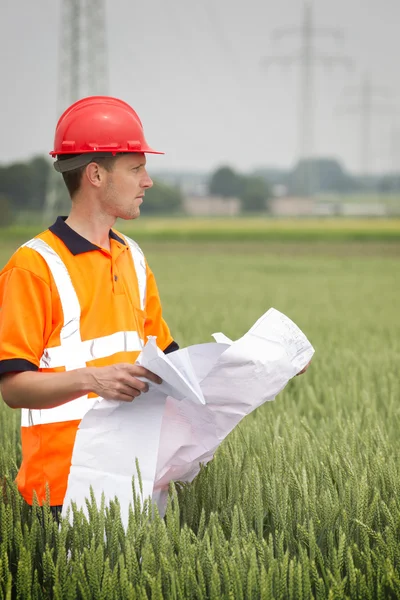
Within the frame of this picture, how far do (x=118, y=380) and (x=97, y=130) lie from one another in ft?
2.28

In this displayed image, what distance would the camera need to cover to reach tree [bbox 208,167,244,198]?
3086 inches

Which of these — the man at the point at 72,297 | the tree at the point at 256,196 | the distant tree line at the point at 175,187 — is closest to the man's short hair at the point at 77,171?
the man at the point at 72,297

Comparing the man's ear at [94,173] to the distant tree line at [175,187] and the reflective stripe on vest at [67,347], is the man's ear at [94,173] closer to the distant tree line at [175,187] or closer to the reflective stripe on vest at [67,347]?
the reflective stripe on vest at [67,347]

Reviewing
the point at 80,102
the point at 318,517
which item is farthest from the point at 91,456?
the point at 80,102

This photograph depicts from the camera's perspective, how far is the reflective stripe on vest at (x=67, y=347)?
231 centimetres

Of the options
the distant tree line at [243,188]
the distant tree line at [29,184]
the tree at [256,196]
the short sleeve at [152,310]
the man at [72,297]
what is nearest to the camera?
the man at [72,297]

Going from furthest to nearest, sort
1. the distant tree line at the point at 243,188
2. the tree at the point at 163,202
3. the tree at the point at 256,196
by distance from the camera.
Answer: the distant tree line at the point at 243,188 → the tree at the point at 256,196 → the tree at the point at 163,202

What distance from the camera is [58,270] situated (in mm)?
2307

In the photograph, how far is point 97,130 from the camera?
238 centimetres

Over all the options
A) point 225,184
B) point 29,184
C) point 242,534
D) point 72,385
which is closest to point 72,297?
point 72,385

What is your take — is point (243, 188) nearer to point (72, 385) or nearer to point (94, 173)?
point (94, 173)

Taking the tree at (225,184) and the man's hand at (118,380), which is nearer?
the man's hand at (118,380)

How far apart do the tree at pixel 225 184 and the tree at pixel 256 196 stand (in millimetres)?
1848

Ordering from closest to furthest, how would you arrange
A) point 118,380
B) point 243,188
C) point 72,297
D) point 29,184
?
point 118,380, point 72,297, point 29,184, point 243,188
